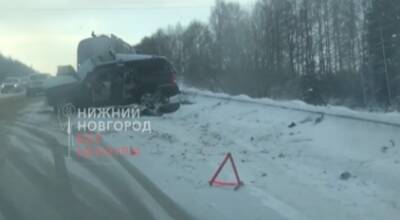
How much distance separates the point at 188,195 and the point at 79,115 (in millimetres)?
11583

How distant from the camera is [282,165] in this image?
31.8 feet

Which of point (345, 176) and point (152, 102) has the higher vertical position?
point (152, 102)

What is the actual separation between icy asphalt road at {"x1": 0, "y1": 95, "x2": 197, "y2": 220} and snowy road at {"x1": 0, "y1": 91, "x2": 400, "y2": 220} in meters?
0.01

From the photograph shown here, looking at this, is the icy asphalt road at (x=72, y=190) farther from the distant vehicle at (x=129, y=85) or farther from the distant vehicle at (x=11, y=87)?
the distant vehicle at (x=11, y=87)

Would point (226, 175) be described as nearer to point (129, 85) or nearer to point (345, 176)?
point (345, 176)

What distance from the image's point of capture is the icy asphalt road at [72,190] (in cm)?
707

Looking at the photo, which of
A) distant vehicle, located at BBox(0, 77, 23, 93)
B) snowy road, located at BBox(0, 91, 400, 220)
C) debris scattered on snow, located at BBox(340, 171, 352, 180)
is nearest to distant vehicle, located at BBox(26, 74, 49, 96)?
distant vehicle, located at BBox(0, 77, 23, 93)

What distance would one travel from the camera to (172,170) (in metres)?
9.69

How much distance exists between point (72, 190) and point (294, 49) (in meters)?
71.4

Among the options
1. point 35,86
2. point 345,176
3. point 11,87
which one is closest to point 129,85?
point 345,176

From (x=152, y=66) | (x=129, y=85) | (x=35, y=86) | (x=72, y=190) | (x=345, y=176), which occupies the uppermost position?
(x=152, y=66)

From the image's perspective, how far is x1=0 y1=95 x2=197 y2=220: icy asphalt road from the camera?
707cm

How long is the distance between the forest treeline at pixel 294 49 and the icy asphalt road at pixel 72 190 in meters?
36.2

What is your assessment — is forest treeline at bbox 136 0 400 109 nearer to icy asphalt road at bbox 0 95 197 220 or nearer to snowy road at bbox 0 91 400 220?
snowy road at bbox 0 91 400 220
